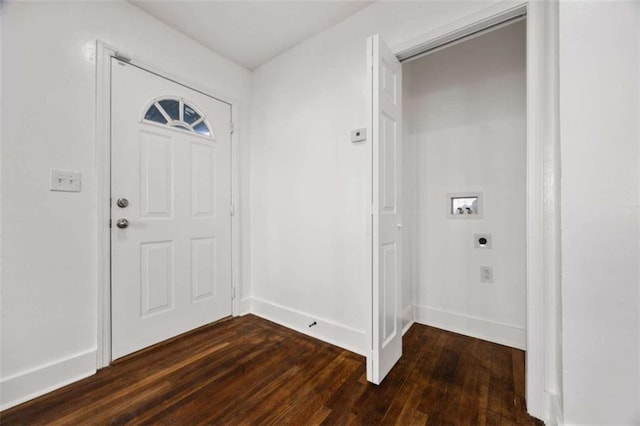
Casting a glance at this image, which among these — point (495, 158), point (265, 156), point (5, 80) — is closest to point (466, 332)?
point (495, 158)

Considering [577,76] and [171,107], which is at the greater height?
[171,107]

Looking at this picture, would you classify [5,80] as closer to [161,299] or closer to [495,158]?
[161,299]

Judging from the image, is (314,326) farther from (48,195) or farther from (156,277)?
(48,195)

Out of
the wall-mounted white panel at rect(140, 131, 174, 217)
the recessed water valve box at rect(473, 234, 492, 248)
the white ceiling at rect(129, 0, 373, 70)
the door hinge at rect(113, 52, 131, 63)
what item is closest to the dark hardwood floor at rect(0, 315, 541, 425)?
the recessed water valve box at rect(473, 234, 492, 248)

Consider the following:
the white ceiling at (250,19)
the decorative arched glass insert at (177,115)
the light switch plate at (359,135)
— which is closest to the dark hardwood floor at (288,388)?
the light switch plate at (359,135)

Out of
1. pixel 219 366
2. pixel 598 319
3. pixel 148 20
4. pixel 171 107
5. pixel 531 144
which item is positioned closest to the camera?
pixel 598 319

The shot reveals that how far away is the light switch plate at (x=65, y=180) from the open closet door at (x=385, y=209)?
181 cm

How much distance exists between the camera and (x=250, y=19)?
1.98 m

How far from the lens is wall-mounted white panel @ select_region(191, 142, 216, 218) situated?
86.8 inches

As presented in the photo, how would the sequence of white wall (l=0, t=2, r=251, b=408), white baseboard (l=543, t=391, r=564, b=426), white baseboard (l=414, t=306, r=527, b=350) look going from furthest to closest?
1. white baseboard (l=414, t=306, r=527, b=350)
2. white wall (l=0, t=2, r=251, b=408)
3. white baseboard (l=543, t=391, r=564, b=426)

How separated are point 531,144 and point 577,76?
521mm

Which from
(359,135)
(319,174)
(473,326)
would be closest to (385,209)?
(359,135)

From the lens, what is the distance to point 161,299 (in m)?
1.99

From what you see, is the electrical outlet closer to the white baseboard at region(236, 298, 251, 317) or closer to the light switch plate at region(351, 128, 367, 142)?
the light switch plate at region(351, 128, 367, 142)
